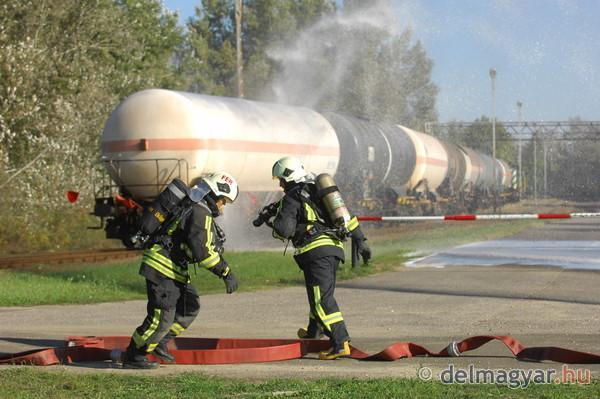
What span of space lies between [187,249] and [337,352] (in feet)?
4.95

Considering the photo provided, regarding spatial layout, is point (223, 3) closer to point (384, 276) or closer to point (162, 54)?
point (162, 54)

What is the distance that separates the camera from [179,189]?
8781 millimetres

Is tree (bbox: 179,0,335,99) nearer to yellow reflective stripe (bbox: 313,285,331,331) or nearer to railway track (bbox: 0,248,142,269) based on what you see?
railway track (bbox: 0,248,142,269)

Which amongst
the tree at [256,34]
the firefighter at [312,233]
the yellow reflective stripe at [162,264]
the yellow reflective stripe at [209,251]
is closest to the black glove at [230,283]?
the yellow reflective stripe at [209,251]

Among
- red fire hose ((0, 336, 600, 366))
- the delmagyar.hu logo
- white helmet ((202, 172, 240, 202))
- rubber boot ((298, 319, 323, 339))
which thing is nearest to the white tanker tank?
rubber boot ((298, 319, 323, 339))

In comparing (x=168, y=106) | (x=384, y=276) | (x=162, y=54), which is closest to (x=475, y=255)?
(x=384, y=276)

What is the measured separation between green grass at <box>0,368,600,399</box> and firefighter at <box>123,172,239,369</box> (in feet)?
1.83

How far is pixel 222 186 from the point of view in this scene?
884 cm

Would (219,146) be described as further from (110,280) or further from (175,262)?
(175,262)

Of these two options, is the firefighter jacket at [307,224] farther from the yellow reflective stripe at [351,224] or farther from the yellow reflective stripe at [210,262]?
the yellow reflective stripe at [210,262]

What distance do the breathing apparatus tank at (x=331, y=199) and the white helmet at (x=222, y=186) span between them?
0.85m

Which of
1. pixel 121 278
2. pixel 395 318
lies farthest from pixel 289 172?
pixel 121 278

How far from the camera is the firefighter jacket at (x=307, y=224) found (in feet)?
30.7

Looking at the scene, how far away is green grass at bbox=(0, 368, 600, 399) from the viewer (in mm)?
7262
